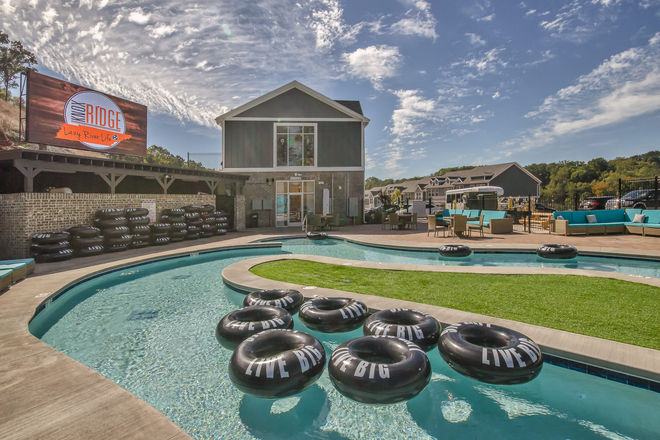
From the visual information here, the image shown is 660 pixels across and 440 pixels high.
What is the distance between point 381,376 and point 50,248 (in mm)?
9798

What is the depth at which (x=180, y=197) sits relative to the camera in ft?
43.3

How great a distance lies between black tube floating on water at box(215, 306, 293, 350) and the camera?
3420 millimetres

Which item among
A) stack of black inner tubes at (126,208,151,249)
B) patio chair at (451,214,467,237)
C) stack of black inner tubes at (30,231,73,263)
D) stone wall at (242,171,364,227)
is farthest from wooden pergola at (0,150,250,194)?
patio chair at (451,214,467,237)

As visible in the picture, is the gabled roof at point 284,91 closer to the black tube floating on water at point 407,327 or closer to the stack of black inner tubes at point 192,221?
the stack of black inner tubes at point 192,221

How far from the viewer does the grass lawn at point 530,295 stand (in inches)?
143

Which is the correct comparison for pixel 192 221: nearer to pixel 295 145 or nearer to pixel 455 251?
pixel 295 145

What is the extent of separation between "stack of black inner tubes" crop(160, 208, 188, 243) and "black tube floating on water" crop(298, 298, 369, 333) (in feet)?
31.9

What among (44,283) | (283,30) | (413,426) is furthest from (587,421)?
(283,30)

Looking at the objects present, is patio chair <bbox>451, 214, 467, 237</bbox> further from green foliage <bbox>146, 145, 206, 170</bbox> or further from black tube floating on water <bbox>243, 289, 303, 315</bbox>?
green foliage <bbox>146, 145, 206, 170</bbox>

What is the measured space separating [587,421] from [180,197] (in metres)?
14.0

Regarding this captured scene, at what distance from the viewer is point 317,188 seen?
19.3m

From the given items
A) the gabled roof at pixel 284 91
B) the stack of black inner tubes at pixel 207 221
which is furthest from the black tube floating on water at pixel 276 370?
the gabled roof at pixel 284 91

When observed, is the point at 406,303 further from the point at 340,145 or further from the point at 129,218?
the point at 340,145

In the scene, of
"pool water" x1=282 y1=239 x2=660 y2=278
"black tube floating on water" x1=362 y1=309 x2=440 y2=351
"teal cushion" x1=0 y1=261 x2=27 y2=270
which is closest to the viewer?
"black tube floating on water" x1=362 y1=309 x2=440 y2=351
